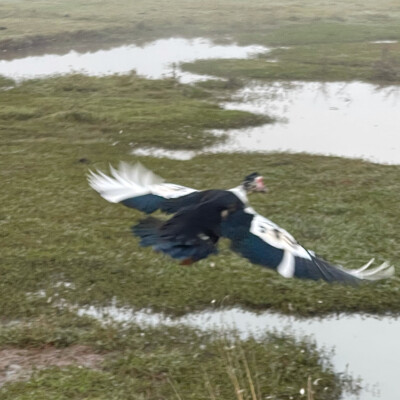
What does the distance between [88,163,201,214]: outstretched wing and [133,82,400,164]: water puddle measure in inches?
269

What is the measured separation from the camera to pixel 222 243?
853 centimetres

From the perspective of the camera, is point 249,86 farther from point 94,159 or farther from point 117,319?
point 117,319

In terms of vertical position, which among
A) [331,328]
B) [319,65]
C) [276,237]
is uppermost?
[276,237]

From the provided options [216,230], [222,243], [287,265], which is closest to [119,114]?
[222,243]

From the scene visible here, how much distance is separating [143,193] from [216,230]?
2.85ft

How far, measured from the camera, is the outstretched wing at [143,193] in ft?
18.9

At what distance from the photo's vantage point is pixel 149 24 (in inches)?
1187

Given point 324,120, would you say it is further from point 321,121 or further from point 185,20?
point 185,20

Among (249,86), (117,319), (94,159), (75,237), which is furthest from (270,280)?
(249,86)

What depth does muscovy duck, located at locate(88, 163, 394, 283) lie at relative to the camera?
4738mm

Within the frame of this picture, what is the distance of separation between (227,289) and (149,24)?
950 inches

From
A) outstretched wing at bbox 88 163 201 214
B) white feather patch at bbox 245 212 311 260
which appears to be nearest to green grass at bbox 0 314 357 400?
white feather patch at bbox 245 212 311 260

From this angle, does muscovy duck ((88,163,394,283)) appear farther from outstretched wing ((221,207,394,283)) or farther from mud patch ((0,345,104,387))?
mud patch ((0,345,104,387))

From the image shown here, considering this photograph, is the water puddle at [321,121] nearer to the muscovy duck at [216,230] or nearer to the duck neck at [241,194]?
the muscovy duck at [216,230]
